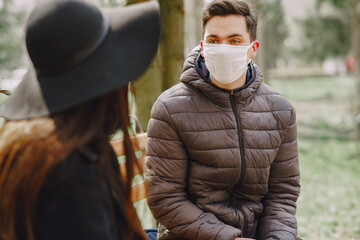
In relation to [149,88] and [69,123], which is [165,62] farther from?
[69,123]

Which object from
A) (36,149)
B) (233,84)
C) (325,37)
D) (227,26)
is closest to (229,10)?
(227,26)

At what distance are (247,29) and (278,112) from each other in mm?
538

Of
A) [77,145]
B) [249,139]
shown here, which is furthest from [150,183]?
[77,145]

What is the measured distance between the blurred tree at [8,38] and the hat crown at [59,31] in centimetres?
1163

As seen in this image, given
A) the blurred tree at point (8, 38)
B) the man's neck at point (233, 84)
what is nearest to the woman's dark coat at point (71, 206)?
the man's neck at point (233, 84)

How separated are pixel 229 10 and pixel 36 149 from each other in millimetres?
1632

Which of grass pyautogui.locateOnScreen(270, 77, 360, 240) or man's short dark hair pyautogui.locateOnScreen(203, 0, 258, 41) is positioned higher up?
man's short dark hair pyautogui.locateOnScreen(203, 0, 258, 41)

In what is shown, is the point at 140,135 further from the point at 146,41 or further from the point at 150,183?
the point at 146,41

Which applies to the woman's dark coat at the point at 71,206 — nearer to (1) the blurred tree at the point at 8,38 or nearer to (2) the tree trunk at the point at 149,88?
(2) the tree trunk at the point at 149,88

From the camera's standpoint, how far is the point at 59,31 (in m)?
1.30

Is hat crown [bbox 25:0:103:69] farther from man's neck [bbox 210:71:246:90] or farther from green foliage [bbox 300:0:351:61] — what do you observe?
green foliage [bbox 300:0:351:61]

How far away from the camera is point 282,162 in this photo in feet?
8.35

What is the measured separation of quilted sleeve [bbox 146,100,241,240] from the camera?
7.58ft

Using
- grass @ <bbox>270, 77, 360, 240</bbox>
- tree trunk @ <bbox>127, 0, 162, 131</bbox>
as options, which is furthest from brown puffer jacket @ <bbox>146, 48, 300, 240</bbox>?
grass @ <bbox>270, 77, 360, 240</bbox>
